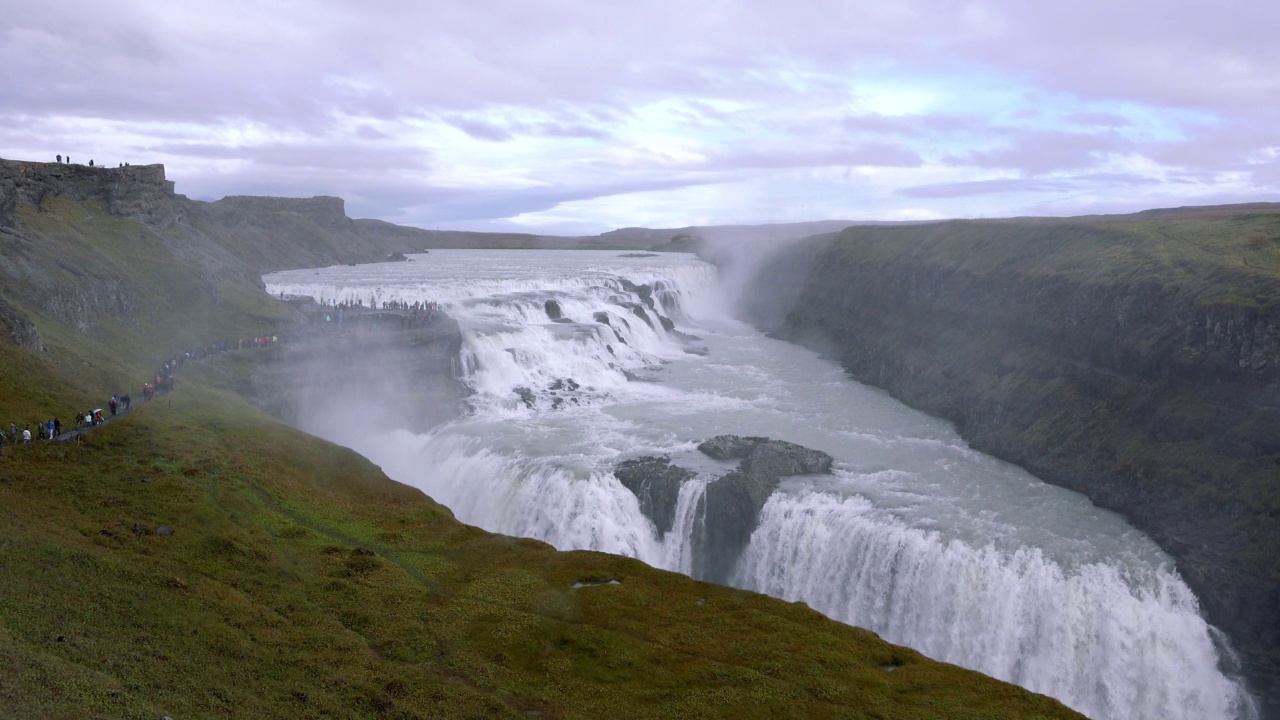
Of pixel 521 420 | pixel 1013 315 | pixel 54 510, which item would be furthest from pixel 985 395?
pixel 54 510

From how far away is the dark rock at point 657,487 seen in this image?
34.2 meters

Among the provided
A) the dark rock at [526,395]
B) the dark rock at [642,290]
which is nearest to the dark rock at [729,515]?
the dark rock at [526,395]

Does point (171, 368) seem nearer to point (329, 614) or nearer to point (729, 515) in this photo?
point (329, 614)

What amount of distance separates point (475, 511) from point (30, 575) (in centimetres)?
1996

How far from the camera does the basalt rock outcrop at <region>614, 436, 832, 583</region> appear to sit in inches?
1297

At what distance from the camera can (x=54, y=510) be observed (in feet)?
73.3

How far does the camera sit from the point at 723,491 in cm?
3338

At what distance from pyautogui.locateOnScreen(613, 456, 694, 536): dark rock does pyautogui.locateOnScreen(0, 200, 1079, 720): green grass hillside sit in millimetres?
7772

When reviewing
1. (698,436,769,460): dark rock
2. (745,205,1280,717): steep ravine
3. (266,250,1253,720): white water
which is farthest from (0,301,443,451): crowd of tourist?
(745,205,1280,717): steep ravine

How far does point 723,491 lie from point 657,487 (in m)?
2.84

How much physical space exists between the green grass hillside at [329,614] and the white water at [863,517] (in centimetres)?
677

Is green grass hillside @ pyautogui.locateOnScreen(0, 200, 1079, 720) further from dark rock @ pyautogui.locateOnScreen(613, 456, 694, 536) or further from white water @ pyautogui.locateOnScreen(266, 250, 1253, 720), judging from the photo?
dark rock @ pyautogui.locateOnScreen(613, 456, 694, 536)

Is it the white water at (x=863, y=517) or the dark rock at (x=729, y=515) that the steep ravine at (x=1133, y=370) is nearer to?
the white water at (x=863, y=517)

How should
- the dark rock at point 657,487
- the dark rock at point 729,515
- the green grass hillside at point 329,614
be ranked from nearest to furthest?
1. the green grass hillside at point 329,614
2. the dark rock at point 729,515
3. the dark rock at point 657,487
